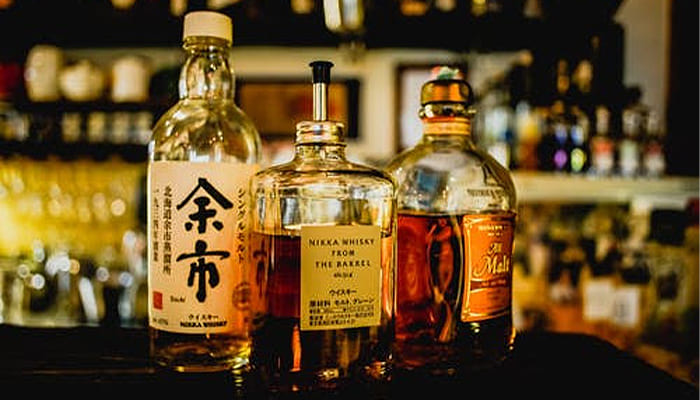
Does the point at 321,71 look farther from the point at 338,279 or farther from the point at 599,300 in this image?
the point at 599,300

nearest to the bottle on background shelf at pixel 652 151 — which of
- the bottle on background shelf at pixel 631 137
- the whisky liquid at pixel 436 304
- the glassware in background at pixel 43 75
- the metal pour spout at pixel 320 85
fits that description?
the bottle on background shelf at pixel 631 137

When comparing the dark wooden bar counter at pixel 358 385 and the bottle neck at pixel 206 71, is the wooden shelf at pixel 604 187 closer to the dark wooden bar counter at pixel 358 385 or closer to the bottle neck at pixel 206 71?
the dark wooden bar counter at pixel 358 385

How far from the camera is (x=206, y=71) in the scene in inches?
28.1

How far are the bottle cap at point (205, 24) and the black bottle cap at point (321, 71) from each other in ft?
0.42

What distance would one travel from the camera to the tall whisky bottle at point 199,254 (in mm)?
647

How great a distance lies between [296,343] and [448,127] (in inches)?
11.5

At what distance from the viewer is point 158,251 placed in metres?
0.66

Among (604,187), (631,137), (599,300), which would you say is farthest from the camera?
(631,137)

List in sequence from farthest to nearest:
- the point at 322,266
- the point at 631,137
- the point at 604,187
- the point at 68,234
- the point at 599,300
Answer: the point at 68,234
the point at 631,137
the point at 599,300
the point at 604,187
the point at 322,266

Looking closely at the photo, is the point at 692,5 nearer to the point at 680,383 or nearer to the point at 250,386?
the point at 680,383

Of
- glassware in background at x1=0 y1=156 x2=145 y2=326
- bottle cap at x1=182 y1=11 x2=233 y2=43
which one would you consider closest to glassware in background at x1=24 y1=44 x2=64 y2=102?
glassware in background at x1=0 y1=156 x2=145 y2=326

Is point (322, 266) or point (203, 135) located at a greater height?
point (203, 135)

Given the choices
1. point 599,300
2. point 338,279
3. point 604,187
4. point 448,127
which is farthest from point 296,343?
point 599,300

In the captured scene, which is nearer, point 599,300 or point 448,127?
point 448,127
